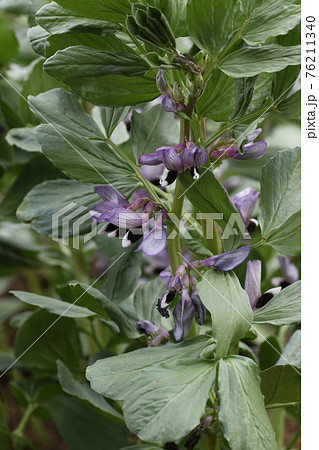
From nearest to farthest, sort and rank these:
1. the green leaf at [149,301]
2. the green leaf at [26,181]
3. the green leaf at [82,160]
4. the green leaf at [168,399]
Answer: the green leaf at [168,399] < the green leaf at [82,160] < the green leaf at [149,301] < the green leaf at [26,181]

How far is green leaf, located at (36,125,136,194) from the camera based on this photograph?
50cm

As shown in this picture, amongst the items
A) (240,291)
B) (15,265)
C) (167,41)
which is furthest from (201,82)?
(15,265)

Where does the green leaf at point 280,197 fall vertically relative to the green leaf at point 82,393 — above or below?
above

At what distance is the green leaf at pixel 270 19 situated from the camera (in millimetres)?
440

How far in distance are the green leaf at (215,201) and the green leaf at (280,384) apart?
0.44 feet

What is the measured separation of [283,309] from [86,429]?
302 millimetres

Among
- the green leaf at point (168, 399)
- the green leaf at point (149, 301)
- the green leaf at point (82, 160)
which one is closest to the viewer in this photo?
the green leaf at point (168, 399)

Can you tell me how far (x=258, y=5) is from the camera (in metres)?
0.44

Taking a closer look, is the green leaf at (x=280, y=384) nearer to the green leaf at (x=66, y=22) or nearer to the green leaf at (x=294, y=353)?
the green leaf at (x=294, y=353)

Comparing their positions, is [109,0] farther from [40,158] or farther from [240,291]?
[40,158]

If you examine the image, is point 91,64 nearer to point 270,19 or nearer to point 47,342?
point 270,19

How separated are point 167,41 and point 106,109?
5.5 inches

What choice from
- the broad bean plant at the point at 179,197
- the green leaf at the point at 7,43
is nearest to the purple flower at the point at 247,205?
the broad bean plant at the point at 179,197

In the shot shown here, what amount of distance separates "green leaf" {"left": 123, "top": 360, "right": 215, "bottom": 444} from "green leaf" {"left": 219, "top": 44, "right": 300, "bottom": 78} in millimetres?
215
